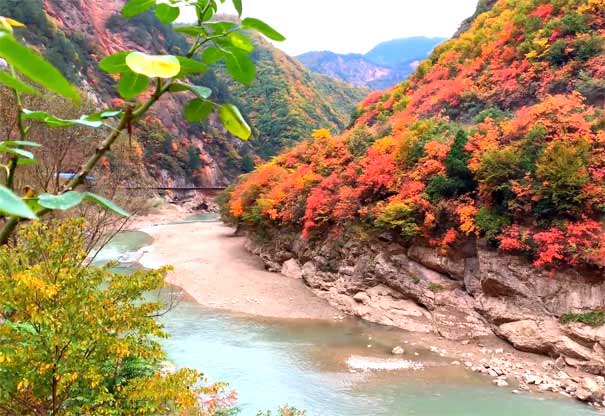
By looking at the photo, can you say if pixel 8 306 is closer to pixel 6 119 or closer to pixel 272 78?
pixel 6 119

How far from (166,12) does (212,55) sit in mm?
104

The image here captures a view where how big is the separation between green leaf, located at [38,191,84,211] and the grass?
12.1 metres

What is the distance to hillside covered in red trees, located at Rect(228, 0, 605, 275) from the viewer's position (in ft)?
35.4

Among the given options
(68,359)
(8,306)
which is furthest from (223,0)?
(8,306)

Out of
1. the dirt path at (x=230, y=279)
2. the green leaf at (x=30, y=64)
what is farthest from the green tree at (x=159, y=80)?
the dirt path at (x=230, y=279)

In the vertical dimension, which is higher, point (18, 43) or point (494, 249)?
point (18, 43)

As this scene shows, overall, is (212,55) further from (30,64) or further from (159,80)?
(30,64)

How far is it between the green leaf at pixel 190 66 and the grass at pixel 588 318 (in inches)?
471

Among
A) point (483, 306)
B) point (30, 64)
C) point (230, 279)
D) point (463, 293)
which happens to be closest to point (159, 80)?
point (30, 64)

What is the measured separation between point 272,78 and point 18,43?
76708 mm

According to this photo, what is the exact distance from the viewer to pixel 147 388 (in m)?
4.49

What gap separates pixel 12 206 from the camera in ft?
0.98

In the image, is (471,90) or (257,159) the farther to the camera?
(257,159)

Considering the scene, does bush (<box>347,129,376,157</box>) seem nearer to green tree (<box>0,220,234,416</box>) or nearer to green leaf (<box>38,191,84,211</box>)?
green tree (<box>0,220,234,416</box>)
